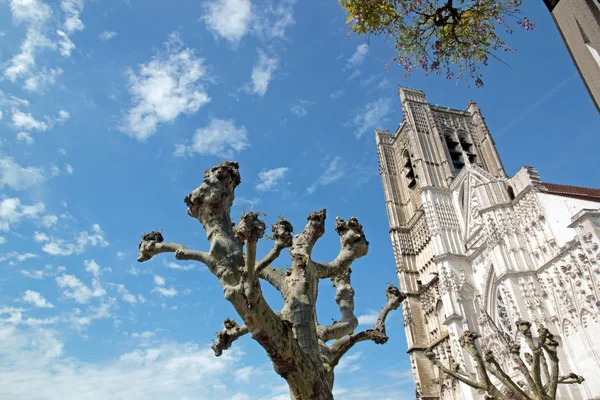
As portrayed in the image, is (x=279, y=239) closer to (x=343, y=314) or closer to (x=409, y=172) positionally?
(x=343, y=314)

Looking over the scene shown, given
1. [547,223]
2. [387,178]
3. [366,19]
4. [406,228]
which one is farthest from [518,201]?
[366,19]

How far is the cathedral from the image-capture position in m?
18.1

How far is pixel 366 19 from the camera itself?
17.8ft

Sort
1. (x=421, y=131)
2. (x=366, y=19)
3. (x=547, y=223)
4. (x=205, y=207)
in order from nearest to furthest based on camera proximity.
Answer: (x=366, y=19) < (x=205, y=207) < (x=547, y=223) < (x=421, y=131)

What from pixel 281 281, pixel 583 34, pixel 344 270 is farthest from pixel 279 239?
pixel 583 34

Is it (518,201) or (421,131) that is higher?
(421,131)

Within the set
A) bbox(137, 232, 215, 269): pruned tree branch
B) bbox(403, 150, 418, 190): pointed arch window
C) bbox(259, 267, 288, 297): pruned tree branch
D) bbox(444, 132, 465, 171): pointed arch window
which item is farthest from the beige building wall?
bbox(403, 150, 418, 190): pointed arch window

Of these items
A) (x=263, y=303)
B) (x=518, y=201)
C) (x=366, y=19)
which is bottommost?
(x=263, y=303)

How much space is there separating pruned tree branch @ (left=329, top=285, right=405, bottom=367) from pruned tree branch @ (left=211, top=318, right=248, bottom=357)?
1517 millimetres

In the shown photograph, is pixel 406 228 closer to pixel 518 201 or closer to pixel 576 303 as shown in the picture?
pixel 518 201

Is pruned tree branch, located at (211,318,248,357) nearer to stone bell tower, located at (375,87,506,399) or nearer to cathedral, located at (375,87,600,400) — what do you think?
cathedral, located at (375,87,600,400)

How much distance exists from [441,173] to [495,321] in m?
11.9

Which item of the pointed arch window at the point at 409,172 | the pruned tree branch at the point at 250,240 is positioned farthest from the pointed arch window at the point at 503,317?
the pruned tree branch at the point at 250,240

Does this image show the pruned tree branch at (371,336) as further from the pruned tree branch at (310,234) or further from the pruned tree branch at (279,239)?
the pruned tree branch at (279,239)
